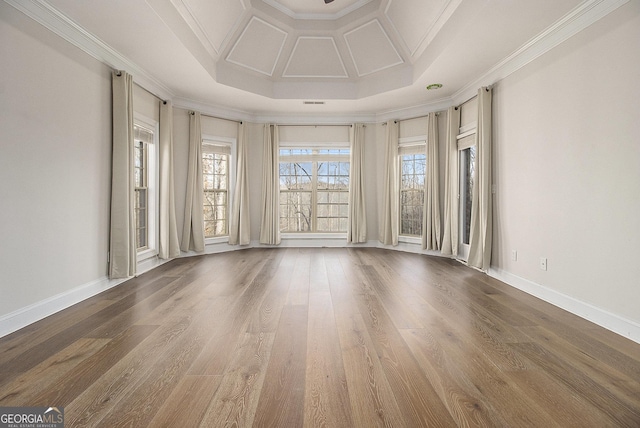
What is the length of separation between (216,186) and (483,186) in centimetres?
454

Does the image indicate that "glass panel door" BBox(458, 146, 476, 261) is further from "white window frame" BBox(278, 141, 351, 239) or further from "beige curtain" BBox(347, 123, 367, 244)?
"white window frame" BBox(278, 141, 351, 239)

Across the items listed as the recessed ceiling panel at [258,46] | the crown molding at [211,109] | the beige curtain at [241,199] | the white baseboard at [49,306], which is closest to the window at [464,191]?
the recessed ceiling panel at [258,46]

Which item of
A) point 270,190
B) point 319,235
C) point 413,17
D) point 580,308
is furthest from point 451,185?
point 270,190

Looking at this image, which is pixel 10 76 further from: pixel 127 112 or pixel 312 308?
pixel 312 308

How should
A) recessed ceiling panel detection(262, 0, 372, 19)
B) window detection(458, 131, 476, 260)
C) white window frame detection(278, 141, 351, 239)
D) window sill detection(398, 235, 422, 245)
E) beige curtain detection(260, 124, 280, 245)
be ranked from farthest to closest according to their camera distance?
white window frame detection(278, 141, 351, 239) → beige curtain detection(260, 124, 280, 245) → window sill detection(398, 235, 422, 245) → window detection(458, 131, 476, 260) → recessed ceiling panel detection(262, 0, 372, 19)

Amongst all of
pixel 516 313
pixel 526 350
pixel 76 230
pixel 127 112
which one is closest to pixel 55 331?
pixel 76 230

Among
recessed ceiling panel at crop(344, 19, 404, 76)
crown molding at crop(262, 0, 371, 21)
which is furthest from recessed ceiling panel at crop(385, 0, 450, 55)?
crown molding at crop(262, 0, 371, 21)

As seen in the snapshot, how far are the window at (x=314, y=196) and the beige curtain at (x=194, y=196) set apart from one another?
1746 mm

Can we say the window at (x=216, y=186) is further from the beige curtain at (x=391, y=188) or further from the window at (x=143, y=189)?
the beige curtain at (x=391, y=188)

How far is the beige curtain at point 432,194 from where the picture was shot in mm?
A: 5945

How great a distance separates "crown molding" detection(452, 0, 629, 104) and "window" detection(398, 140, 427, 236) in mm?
1725

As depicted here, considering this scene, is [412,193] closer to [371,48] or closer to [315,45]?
[371,48]

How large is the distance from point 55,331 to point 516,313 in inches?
146

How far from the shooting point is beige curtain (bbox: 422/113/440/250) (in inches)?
234
